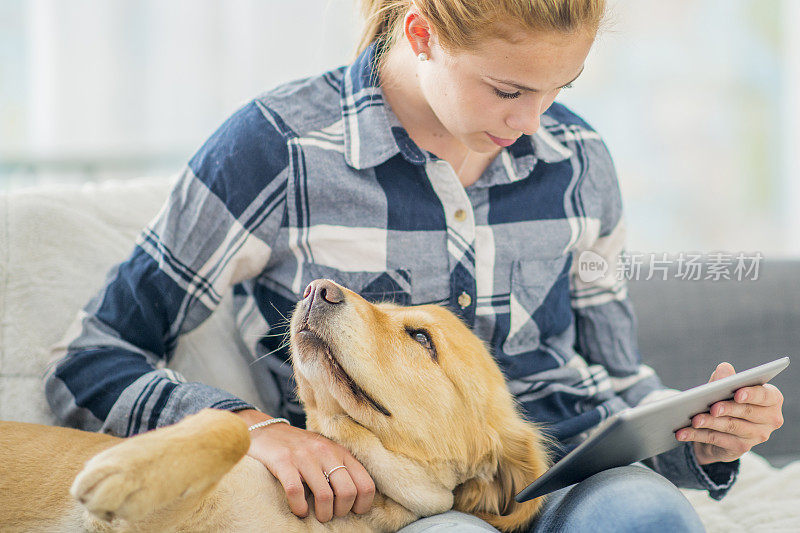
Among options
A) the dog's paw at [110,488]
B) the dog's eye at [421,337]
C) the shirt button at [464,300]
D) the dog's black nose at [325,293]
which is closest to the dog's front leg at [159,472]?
the dog's paw at [110,488]

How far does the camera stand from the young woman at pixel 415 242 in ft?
3.62

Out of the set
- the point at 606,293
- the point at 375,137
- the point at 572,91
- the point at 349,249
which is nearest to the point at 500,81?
the point at 375,137

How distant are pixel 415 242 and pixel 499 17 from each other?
437 mm

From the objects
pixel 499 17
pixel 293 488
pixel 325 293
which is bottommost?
pixel 293 488

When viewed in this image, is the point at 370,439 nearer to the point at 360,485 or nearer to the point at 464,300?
the point at 360,485

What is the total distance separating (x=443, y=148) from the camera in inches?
55.0

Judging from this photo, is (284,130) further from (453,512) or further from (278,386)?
(453,512)

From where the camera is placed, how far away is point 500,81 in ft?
3.74

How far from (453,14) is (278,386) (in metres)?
0.79

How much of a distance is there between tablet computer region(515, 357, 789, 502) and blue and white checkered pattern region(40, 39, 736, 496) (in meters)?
0.30

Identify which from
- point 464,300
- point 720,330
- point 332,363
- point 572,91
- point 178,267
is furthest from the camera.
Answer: point 572,91

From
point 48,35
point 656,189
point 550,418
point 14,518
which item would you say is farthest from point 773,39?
point 14,518

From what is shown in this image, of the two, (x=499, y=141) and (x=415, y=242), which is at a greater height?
(x=499, y=141)

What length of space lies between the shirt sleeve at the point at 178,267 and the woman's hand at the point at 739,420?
0.79 m
